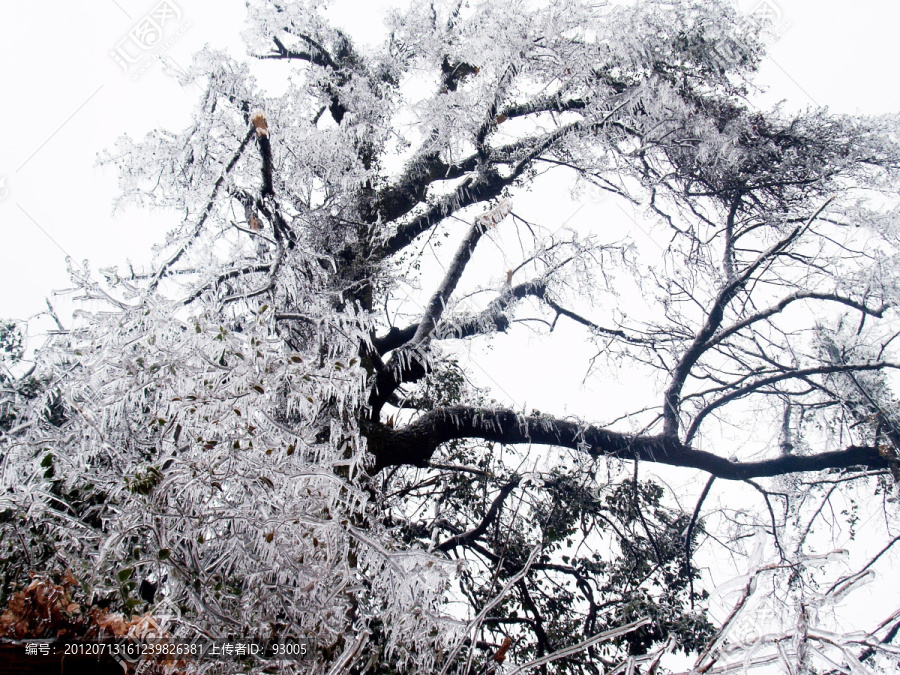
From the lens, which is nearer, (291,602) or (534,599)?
(291,602)

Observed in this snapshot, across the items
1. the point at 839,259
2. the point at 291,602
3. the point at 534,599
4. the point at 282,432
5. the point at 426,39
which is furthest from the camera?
the point at 426,39

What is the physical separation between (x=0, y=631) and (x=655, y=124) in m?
5.27

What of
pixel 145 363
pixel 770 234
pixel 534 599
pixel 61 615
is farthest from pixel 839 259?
pixel 61 615

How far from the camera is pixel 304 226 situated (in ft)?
15.2

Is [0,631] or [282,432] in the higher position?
[282,432]

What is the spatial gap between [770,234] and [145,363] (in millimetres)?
5006

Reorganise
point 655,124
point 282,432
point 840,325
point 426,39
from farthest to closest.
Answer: point 426,39, point 840,325, point 655,124, point 282,432

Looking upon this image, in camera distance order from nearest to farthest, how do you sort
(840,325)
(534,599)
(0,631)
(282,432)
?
1. (0,631)
2. (282,432)
3. (534,599)
4. (840,325)

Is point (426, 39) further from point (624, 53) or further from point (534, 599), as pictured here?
point (534, 599)

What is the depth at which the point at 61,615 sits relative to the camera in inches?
61.9

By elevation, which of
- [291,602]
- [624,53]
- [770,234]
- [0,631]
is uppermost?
[624,53]

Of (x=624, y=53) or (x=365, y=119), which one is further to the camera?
(x=365, y=119)

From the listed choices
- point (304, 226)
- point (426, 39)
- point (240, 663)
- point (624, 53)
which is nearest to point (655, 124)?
point (624, 53)

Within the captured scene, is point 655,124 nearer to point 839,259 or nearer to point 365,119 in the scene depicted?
point 839,259
